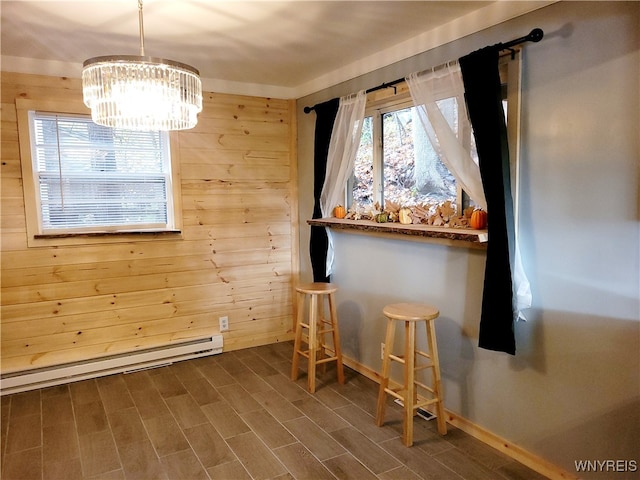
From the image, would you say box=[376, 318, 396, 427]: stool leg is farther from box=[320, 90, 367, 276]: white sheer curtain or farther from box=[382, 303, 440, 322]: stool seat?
box=[320, 90, 367, 276]: white sheer curtain

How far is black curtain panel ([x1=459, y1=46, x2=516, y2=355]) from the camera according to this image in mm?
2074

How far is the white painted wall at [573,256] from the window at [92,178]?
231 cm

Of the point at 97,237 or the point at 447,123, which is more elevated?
the point at 447,123

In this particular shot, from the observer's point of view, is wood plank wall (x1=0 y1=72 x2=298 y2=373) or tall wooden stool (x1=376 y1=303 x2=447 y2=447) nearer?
tall wooden stool (x1=376 y1=303 x2=447 y2=447)

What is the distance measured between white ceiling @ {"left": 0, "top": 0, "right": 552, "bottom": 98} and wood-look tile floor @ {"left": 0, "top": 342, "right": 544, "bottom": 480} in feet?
7.24

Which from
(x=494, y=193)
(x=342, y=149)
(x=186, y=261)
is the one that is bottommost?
(x=186, y=261)

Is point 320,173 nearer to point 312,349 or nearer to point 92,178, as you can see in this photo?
point 312,349

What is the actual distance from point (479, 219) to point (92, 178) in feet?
8.94

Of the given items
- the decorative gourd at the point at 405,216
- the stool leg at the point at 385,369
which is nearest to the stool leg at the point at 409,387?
the stool leg at the point at 385,369

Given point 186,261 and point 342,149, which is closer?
point 342,149

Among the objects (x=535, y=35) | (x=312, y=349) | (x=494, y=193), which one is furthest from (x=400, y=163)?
(x=312, y=349)

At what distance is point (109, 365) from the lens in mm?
3318

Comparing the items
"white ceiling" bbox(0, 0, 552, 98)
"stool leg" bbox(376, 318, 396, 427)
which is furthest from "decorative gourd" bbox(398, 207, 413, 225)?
"white ceiling" bbox(0, 0, 552, 98)

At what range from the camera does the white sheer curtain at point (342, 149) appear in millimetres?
3092
